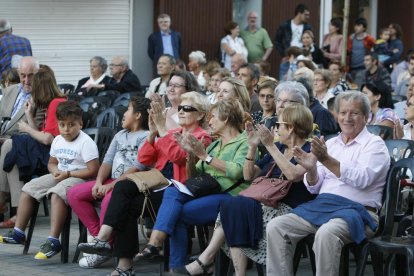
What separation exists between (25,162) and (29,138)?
10.4 inches

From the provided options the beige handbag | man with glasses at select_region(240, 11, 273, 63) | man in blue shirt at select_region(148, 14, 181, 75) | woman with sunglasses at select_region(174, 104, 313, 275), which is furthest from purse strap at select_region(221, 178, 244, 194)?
A: man with glasses at select_region(240, 11, 273, 63)

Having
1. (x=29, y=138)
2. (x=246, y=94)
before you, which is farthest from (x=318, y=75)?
(x=29, y=138)

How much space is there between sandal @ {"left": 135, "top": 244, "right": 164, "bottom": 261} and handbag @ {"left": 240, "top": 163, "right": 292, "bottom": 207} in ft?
2.72

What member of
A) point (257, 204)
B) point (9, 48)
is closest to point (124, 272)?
point (257, 204)

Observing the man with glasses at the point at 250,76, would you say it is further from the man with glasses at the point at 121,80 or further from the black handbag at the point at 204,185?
the man with glasses at the point at 121,80

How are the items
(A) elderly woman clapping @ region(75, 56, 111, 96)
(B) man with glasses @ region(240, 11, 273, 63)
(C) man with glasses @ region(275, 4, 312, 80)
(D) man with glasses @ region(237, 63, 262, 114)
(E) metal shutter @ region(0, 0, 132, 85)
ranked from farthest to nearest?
1. (B) man with glasses @ region(240, 11, 273, 63)
2. (C) man with glasses @ region(275, 4, 312, 80)
3. (E) metal shutter @ region(0, 0, 132, 85)
4. (A) elderly woman clapping @ region(75, 56, 111, 96)
5. (D) man with glasses @ region(237, 63, 262, 114)

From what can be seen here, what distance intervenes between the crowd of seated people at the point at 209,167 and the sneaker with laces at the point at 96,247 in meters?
0.01

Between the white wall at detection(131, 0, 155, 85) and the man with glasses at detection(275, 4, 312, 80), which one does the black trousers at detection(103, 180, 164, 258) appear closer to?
the white wall at detection(131, 0, 155, 85)

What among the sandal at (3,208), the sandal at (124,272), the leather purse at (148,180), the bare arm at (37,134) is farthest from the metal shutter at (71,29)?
the sandal at (124,272)

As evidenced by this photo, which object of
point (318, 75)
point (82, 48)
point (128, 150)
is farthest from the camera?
point (82, 48)

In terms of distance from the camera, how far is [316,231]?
26.3 feet

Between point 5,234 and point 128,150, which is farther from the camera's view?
point 5,234

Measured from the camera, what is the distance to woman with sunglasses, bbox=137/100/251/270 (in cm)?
877

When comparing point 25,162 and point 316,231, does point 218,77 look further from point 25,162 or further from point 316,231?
point 316,231
